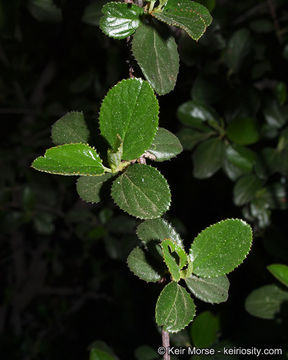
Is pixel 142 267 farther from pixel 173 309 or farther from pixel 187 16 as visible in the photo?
pixel 187 16

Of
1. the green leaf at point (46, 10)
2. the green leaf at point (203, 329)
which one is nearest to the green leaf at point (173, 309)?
the green leaf at point (203, 329)

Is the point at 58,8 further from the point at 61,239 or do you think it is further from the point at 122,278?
the point at 61,239

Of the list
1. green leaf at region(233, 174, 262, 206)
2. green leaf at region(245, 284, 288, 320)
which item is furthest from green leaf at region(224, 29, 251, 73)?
green leaf at region(245, 284, 288, 320)

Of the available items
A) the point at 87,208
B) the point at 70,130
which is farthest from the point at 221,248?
the point at 87,208

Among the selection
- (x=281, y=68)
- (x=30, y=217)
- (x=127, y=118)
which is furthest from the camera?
(x=30, y=217)

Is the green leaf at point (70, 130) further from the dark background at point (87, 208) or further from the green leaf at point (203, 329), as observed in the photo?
the green leaf at point (203, 329)

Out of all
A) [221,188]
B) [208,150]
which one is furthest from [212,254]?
[221,188]

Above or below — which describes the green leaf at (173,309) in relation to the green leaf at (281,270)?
above
